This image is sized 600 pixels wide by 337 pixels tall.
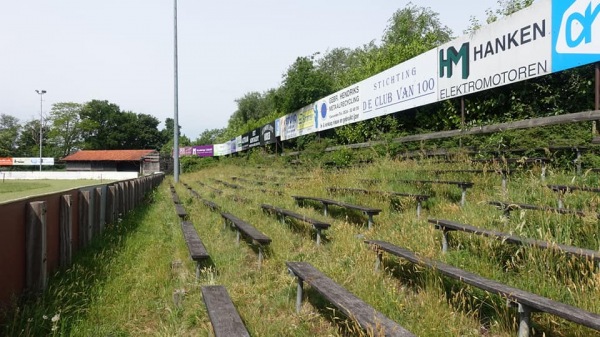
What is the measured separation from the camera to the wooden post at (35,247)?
3596 mm

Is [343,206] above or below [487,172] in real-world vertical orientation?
below

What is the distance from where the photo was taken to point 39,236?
3.74 m

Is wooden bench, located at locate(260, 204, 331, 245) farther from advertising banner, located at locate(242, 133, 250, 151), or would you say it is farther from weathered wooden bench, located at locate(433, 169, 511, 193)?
advertising banner, located at locate(242, 133, 250, 151)

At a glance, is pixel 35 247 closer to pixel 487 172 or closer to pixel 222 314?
pixel 222 314

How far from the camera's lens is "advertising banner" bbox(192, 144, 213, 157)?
45466 mm

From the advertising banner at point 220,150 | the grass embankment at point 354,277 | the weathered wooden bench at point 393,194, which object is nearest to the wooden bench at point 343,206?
the grass embankment at point 354,277

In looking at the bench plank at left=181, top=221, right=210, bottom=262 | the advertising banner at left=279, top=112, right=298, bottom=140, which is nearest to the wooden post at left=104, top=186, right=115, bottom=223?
the bench plank at left=181, top=221, right=210, bottom=262

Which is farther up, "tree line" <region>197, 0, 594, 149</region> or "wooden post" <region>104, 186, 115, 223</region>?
"tree line" <region>197, 0, 594, 149</region>

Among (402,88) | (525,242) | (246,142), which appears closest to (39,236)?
(525,242)

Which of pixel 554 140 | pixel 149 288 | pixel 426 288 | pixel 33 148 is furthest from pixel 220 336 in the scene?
pixel 33 148

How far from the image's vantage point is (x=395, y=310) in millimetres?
2910

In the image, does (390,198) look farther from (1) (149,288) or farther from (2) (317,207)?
(1) (149,288)

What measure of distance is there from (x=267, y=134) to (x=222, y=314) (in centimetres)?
2282

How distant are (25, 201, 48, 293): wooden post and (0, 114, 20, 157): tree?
311 ft
